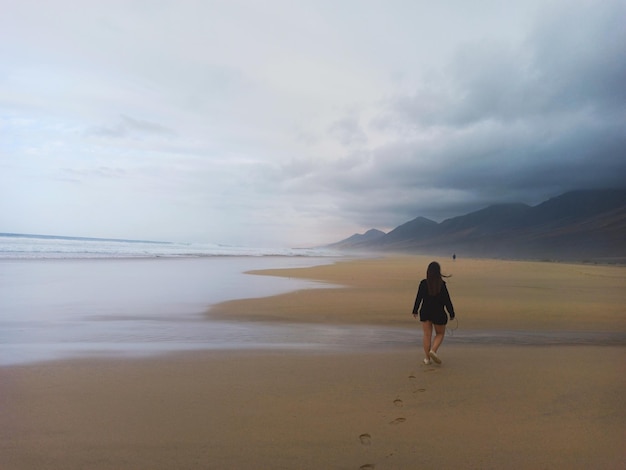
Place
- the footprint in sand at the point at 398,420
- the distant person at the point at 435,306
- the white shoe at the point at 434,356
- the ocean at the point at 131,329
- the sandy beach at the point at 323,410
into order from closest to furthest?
the sandy beach at the point at 323,410 → the footprint in sand at the point at 398,420 → the white shoe at the point at 434,356 → the distant person at the point at 435,306 → the ocean at the point at 131,329

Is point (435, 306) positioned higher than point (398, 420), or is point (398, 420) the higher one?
point (435, 306)

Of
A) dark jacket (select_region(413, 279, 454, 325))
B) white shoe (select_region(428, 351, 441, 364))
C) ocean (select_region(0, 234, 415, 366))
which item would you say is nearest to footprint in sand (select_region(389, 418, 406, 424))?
white shoe (select_region(428, 351, 441, 364))

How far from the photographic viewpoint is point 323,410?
5.18 meters

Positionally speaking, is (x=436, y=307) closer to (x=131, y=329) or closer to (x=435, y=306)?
(x=435, y=306)

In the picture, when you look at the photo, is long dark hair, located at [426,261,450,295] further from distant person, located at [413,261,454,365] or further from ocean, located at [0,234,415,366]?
ocean, located at [0,234,415,366]

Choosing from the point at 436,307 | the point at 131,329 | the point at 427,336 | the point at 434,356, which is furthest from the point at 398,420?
the point at 131,329

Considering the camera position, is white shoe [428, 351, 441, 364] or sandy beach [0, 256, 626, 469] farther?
white shoe [428, 351, 441, 364]

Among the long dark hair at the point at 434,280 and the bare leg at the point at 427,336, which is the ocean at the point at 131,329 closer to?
the bare leg at the point at 427,336

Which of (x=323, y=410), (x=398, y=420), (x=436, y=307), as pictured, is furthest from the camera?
(x=436, y=307)

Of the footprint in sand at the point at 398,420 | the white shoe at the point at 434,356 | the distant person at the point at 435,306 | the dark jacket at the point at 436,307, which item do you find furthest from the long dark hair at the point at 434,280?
the footprint in sand at the point at 398,420

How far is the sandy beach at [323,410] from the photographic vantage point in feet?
13.6

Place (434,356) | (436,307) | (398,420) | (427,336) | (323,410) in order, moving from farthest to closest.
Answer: (436,307) < (427,336) < (434,356) < (323,410) < (398,420)

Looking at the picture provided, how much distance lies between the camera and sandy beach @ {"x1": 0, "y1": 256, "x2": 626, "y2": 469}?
4.14 metres

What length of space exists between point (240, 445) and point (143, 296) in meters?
13.0
